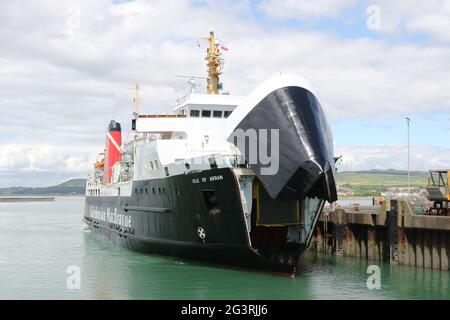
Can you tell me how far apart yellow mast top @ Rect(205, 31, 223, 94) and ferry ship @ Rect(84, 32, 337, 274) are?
10.1 feet

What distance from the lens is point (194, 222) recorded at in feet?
67.2

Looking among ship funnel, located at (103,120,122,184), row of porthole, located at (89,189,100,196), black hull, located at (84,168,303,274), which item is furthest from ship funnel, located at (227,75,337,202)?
row of porthole, located at (89,189,100,196)

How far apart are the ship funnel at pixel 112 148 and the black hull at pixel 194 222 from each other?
496 inches

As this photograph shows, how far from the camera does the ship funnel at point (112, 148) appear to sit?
38.8m

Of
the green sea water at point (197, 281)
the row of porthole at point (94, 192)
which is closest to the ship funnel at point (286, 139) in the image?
the green sea water at point (197, 281)

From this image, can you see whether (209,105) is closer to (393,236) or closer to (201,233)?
(201,233)

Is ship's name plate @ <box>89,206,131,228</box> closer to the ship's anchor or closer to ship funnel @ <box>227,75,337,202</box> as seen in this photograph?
the ship's anchor

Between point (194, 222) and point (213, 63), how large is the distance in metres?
10.3

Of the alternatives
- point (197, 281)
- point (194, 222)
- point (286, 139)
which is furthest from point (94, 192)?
point (286, 139)

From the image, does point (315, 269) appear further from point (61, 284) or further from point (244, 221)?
point (61, 284)

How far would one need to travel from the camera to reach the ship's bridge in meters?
24.9

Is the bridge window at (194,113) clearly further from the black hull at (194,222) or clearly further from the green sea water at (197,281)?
the green sea water at (197,281)

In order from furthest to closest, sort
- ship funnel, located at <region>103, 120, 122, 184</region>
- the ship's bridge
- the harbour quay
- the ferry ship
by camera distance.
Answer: ship funnel, located at <region>103, 120, 122, 184</region>
the ship's bridge
the harbour quay
the ferry ship

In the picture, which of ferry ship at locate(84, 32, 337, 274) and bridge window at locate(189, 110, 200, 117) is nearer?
ferry ship at locate(84, 32, 337, 274)
